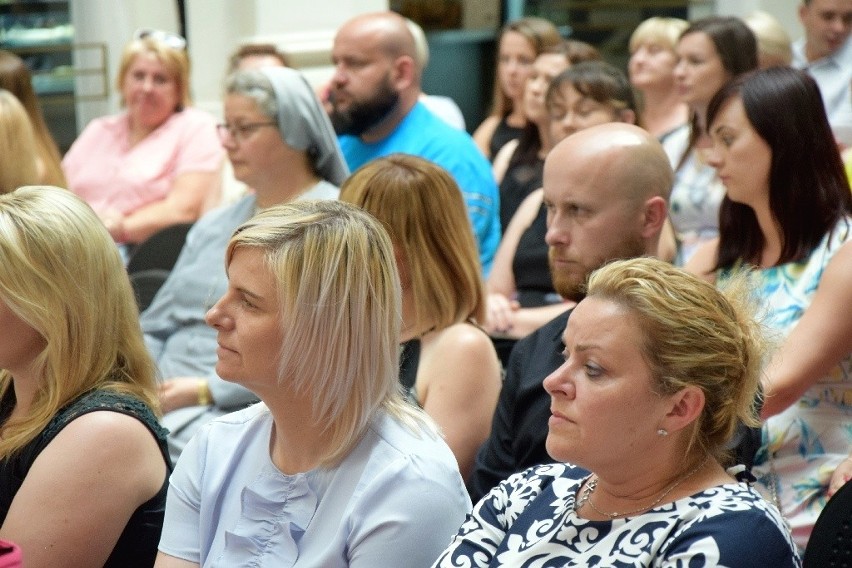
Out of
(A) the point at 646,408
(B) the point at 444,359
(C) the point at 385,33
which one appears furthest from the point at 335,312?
(C) the point at 385,33

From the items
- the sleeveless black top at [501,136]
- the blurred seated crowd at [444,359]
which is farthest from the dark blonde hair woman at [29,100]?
the sleeveless black top at [501,136]

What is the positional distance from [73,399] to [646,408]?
1068 mm

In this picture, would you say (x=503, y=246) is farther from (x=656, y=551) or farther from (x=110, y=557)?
(x=656, y=551)

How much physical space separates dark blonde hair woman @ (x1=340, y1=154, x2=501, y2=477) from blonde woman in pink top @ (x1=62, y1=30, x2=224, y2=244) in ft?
8.23

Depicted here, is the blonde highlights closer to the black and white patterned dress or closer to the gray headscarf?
the black and white patterned dress

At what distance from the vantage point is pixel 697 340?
161cm

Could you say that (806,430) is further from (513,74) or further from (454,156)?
(513,74)

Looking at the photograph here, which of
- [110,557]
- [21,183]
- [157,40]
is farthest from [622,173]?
[157,40]

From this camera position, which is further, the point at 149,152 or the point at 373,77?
the point at 149,152

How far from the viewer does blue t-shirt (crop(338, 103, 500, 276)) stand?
4.04 m

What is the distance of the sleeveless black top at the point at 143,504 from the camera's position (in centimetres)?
208

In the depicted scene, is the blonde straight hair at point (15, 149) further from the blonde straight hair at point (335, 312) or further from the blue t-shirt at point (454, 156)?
the blonde straight hair at point (335, 312)

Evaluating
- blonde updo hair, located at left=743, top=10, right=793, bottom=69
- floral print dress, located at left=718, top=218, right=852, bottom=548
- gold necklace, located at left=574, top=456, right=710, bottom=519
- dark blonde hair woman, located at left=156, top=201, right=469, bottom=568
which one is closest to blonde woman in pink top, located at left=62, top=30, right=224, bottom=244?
blonde updo hair, located at left=743, top=10, right=793, bottom=69

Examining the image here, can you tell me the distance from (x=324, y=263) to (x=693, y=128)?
2.45m
